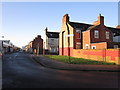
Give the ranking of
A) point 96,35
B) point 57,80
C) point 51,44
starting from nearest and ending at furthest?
point 57,80
point 96,35
point 51,44

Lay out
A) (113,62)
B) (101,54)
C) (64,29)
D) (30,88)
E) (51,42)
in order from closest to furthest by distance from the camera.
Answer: (30,88)
(113,62)
(101,54)
(64,29)
(51,42)

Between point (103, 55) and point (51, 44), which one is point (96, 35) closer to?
point (103, 55)

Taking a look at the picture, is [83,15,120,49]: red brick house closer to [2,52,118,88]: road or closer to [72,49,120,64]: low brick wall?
[72,49,120,64]: low brick wall

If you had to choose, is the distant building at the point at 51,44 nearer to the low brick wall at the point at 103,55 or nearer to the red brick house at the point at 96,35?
the red brick house at the point at 96,35

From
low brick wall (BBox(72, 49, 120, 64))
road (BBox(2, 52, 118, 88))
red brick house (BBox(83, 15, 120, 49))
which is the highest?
red brick house (BBox(83, 15, 120, 49))

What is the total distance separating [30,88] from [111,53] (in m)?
14.0

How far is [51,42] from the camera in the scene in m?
48.8

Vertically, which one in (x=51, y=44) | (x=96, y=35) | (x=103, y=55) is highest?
(x=96, y=35)

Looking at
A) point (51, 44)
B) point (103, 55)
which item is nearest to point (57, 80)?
point (103, 55)

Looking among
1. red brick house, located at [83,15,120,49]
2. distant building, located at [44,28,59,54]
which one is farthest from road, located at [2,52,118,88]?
distant building, located at [44,28,59,54]

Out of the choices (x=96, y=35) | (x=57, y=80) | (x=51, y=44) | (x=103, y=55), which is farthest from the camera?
(x=51, y=44)

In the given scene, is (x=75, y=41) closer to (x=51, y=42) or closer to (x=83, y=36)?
(x=83, y=36)

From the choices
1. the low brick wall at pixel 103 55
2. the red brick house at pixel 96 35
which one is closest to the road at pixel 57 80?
the low brick wall at pixel 103 55

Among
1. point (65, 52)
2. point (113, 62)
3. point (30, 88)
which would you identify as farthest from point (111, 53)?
point (65, 52)
